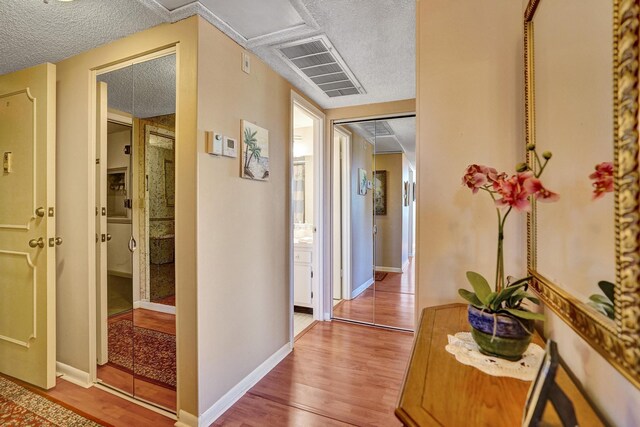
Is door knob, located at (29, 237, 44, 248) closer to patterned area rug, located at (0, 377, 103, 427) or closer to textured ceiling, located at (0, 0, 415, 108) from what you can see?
patterned area rug, located at (0, 377, 103, 427)

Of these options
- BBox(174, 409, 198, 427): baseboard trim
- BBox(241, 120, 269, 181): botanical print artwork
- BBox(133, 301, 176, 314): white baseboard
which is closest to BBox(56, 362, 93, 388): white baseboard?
BBox(133, 301, 176, 314): white baseboard

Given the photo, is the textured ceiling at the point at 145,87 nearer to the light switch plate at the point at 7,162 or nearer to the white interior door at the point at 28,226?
the white interior door at the point at 28,226

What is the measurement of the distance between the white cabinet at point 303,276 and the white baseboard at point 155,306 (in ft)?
5.21

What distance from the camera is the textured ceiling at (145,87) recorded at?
1.82m

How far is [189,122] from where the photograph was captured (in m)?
1.65

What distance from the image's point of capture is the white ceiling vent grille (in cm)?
199

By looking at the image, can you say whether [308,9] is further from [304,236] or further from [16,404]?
[16,404]

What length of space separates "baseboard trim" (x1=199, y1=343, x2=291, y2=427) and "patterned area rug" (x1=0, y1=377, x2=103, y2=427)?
25.2 inches

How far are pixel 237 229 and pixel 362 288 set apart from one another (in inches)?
88.5

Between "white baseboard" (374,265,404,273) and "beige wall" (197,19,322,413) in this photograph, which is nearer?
"beige wall" (197,19,322,413)

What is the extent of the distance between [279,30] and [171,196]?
1.25 meters

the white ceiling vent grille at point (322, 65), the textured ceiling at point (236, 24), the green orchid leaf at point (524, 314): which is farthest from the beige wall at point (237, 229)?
the green orchid leaf at point (524, 314)

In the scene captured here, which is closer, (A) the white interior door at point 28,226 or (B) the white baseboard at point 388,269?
(A) the white interior door at point 28,226

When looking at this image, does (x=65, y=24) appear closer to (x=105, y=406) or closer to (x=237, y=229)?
(x=237, y=229)
